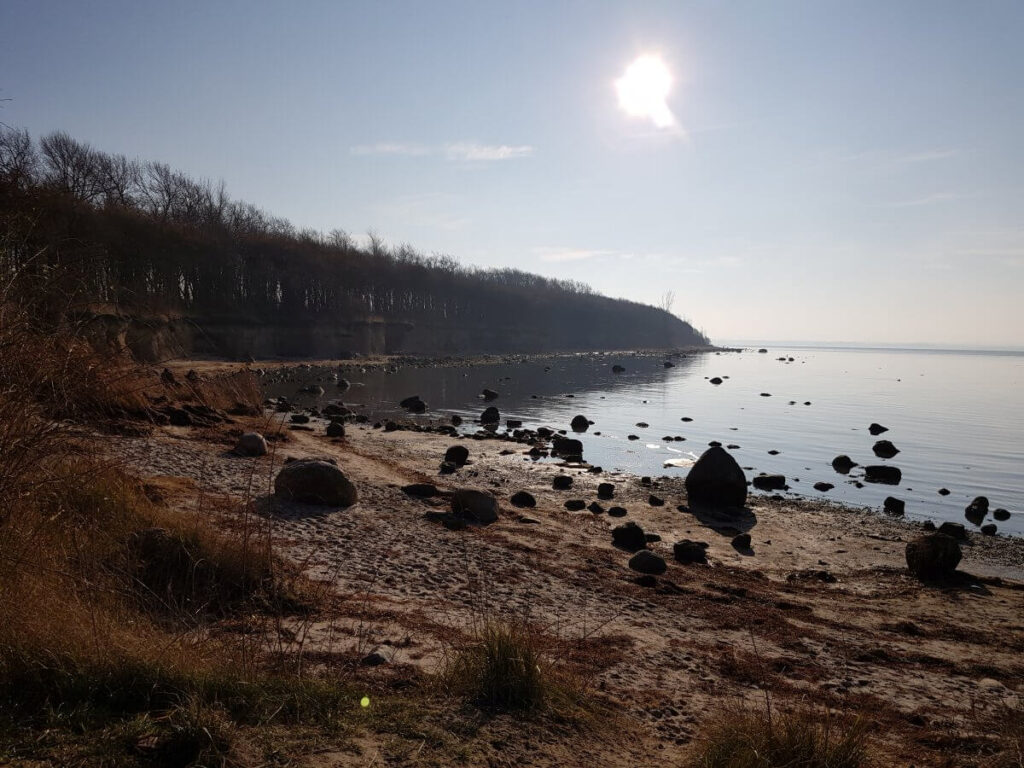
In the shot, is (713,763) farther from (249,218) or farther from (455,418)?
(249,218)

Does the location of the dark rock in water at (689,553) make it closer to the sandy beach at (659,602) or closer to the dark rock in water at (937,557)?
the sandy beach at (659,602)

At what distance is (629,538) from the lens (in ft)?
43.8

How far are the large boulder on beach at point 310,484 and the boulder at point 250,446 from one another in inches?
144

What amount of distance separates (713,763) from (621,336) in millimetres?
179057

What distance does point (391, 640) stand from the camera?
20.0 ft

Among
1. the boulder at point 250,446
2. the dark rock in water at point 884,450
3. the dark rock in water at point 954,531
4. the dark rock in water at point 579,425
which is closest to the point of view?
the boulder at point 250,446

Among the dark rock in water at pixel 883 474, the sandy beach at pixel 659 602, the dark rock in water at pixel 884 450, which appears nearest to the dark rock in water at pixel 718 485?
the sandy beach at pixel 659 602

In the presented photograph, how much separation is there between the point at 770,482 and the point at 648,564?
1228cm

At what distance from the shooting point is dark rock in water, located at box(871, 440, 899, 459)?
27.8 m

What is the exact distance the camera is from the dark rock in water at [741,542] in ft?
48.1

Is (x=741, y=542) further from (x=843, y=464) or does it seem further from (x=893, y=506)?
(x=843, y=464)

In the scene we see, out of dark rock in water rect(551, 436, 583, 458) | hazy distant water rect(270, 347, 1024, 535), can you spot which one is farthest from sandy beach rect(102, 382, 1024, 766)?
dark rock in water rect(551, 436, 583, 458)

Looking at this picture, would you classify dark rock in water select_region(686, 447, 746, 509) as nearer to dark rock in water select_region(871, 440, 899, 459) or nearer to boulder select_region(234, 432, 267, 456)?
boulder select_region(234, 432, 267, 456)

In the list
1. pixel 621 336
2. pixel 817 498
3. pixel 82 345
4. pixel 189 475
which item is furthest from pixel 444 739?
pixel 621 336
